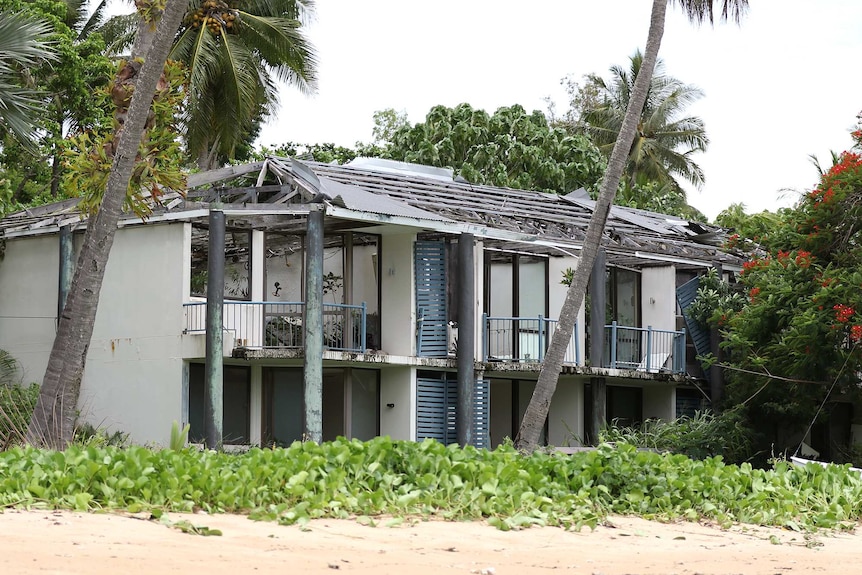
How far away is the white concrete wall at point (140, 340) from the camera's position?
2208 cm

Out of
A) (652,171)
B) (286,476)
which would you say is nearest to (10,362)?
(286,476)

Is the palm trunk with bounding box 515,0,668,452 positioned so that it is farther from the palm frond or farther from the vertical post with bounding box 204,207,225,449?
the palm frond

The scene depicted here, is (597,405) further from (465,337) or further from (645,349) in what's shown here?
(465,337)

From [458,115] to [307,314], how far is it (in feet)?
61.3

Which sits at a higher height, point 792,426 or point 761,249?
point 761,249

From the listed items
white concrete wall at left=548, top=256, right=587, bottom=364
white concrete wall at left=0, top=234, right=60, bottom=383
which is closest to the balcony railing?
white concrete wall at left=0, top=234, right=60, bottom=383

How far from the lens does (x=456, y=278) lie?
2333 centimetres

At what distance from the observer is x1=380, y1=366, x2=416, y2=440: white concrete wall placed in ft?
76.7

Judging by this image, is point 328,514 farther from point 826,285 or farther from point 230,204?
point 826,285

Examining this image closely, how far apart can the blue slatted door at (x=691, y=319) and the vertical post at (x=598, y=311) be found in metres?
2.13

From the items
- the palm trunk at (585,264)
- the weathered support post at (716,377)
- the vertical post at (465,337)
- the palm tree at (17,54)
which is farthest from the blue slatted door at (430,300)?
the palm tree at (17,54)

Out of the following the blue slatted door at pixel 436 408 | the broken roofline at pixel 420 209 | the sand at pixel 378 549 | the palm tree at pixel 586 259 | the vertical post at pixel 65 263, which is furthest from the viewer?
the blue slatted door at pixel 436 408

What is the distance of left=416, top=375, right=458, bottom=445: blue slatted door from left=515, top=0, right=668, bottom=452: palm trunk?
4585 mm

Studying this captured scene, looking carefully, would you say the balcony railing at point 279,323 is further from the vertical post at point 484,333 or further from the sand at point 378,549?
the sand at point 378,549
